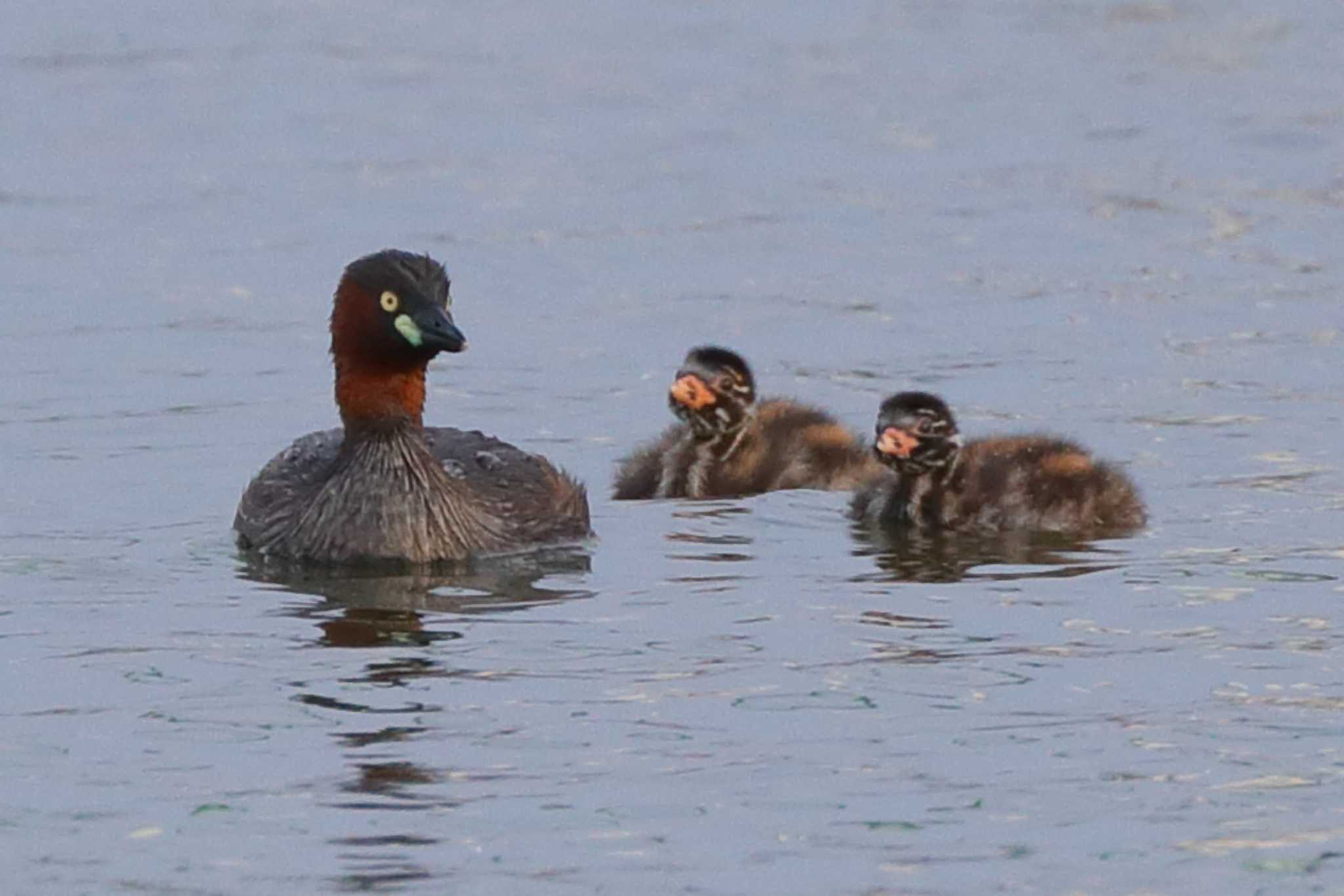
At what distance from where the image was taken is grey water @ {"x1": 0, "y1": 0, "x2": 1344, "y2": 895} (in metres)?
8.17

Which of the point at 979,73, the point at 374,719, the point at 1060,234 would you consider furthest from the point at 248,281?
the point at 374,719

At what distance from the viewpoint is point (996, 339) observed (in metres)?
16.4

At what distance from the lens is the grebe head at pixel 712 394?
13.5m

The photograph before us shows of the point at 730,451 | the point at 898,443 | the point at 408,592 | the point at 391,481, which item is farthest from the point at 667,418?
the point at 408,592

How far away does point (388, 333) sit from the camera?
474 inches

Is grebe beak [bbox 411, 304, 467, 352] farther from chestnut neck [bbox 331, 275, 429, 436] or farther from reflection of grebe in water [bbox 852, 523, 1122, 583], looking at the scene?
reflection of grebe in water [bbox 852, 523, 1122, 583]

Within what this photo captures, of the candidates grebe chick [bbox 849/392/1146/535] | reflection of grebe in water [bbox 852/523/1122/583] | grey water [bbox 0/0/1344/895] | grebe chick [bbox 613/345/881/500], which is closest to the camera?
grey water [bbox 0/0/1344/895]

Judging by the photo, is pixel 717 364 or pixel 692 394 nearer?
pixel 692 394

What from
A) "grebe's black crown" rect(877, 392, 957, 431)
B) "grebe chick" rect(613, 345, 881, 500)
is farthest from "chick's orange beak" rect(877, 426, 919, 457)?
"grebe chick" rect(613, 345, 881, 500)

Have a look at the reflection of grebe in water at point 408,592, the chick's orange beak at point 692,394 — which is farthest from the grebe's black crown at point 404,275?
the chick's orange beak at point 692,394

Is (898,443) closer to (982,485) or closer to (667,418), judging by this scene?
(982,485)

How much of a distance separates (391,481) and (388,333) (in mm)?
550

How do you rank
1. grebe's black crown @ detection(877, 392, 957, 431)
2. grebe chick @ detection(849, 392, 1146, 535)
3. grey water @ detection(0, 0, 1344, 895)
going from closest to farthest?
grey water @ detection(0, 0, 1344, 895), grebe chick @ detection(849, 392, 1146, 535), grebe's black crown @ detection(877, 392, 957, 431)

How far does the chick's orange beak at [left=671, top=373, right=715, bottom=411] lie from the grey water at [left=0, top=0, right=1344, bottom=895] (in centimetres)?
59
